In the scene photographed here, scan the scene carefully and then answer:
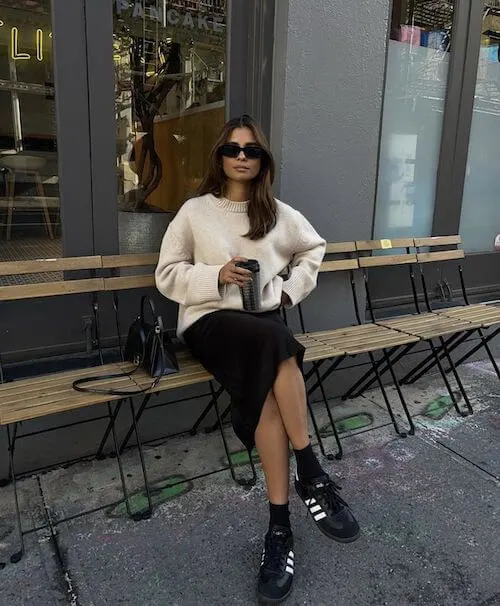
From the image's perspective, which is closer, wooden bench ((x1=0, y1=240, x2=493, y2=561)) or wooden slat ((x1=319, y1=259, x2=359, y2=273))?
wooden bench ((x1=0, y1=240, x2=493, y2=561))

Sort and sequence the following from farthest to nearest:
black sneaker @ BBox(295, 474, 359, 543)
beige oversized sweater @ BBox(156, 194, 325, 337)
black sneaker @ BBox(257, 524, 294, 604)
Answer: beige oversized sweater @ BBox(156, 194, 325, 337)
black sneaker @ BBox(295, 474, 359, 543)
black sneaker @ BBox(257, 524, 294, 604)

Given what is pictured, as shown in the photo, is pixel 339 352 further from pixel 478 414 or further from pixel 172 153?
pixel 172 153

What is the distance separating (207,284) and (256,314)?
11.6 inches

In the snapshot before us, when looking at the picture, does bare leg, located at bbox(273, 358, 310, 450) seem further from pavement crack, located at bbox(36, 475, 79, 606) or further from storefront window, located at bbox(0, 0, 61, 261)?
storefront window, located at bbox(0, 0, 61, 261)

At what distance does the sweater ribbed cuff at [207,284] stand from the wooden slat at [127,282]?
0.53 m

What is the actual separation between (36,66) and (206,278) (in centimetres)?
167

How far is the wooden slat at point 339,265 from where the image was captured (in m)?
3.53

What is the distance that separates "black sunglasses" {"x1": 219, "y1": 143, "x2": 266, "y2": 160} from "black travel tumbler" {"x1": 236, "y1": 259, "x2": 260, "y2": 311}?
0.55 m

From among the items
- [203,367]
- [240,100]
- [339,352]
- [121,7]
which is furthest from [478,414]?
[121,7]

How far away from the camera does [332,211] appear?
3.62 m

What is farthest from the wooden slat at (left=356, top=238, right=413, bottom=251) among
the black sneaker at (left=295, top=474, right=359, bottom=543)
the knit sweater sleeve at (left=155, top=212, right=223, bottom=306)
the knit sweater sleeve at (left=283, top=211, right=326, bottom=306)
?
the black sneaker at (left=295, top=474, right=359, bottom=543)

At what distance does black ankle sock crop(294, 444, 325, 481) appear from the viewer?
223 cm

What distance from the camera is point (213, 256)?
2.66 metres

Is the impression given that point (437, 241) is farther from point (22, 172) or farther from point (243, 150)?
point (22, 172)
